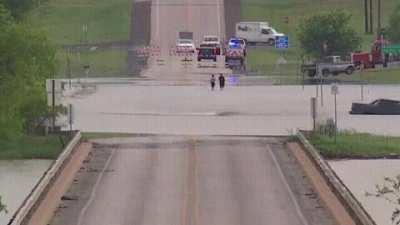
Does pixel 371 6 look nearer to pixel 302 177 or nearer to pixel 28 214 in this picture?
pixel 302 177

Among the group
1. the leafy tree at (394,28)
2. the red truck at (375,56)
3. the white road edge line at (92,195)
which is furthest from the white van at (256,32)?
the white road edge line at (92,195)

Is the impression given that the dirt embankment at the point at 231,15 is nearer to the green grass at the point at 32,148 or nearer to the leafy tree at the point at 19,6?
the leafy tree at the point at 19,6

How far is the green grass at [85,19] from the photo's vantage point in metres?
90.5

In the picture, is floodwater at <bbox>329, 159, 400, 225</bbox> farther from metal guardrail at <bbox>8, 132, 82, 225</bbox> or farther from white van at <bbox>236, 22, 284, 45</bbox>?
white van at <bbox>236, 22, 284, 45</bbox>

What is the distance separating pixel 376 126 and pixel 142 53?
120 ft

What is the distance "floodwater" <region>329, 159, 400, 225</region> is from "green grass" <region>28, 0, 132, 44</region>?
174 ft

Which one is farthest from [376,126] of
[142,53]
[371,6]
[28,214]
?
[371,6]

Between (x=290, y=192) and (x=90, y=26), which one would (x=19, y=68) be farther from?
(x=90, y=26)

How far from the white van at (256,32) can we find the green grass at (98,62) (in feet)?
32.6

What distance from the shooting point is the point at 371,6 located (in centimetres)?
9169

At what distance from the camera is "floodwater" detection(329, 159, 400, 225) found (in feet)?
90.0

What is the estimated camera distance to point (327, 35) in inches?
3290

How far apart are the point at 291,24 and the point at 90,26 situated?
1699cm

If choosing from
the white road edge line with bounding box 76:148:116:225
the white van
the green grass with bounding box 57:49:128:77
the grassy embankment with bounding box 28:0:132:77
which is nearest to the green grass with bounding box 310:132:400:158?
the white road edge line with bounding box 76:148:116:225
